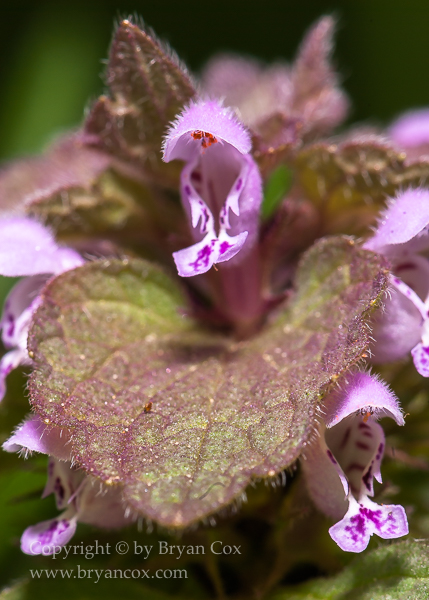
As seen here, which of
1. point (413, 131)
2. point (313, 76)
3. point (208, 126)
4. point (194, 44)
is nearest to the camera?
point (208, 126)

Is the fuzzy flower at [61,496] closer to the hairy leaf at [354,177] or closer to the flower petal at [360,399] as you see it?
the flower petal at [360,399]

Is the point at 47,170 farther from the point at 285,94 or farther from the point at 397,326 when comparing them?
the point at 397,326

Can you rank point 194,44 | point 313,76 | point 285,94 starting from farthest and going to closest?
point 194,44 → point 285,94 → point 313,76

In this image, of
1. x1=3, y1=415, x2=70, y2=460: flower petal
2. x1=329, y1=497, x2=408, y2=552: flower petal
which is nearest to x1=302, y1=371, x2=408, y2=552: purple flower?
x1=329, y1=497, x2=408, y2=552: flower petal

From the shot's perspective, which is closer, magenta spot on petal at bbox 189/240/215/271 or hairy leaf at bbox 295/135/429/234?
magenta spot on petal at bbox 189/240/215/271

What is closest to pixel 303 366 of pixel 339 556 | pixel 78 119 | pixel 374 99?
pixel 339 556

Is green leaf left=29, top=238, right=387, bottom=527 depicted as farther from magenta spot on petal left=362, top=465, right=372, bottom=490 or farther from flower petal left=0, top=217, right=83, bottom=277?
magenta spot on petal left=362, top=465, right=372, bottom=490

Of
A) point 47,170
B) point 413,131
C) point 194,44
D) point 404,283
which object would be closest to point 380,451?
point 404,283

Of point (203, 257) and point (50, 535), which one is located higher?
point (203, 257)
